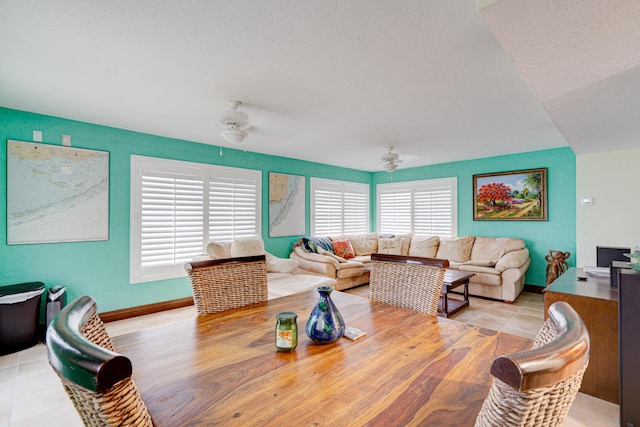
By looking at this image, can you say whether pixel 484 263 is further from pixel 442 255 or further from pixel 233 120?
pixel 233 120

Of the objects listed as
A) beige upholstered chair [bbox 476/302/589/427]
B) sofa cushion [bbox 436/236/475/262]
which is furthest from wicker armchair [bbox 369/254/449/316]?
sofa cushion [bbox 436/236/475/262]

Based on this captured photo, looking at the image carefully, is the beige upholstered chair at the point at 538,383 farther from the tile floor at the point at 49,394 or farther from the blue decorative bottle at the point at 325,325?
the tile floor at the point at 49,394

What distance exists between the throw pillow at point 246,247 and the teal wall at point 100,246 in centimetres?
79

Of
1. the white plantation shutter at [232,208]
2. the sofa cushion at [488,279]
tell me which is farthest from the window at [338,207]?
the sofa cushion at [488,279]

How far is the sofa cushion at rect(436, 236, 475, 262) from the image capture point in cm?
522

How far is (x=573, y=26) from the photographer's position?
1240 mm

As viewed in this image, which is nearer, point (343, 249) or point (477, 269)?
point (477, 269)

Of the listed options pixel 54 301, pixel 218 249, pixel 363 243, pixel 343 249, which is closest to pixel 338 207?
pixel 363 243

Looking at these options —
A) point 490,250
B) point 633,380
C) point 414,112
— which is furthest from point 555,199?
point 633,380

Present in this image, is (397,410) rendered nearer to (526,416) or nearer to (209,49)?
(526,416)

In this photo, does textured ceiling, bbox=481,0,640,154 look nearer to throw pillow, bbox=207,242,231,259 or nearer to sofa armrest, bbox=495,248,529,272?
sofa armrest, bbox=495,248,529,272

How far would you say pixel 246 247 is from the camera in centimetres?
421

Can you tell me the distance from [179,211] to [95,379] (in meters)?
3.93

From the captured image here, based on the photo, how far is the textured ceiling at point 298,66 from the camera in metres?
1.56
